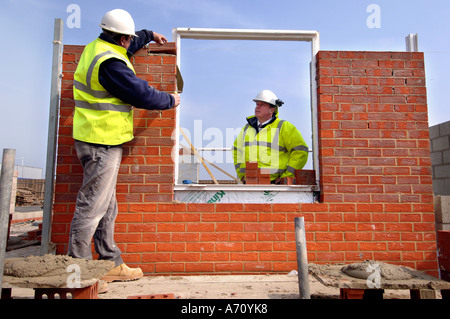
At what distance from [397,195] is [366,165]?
1.48ft

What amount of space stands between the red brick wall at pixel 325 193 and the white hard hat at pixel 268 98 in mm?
1304

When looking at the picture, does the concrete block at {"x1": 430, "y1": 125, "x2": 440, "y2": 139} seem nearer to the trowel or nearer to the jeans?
the trowel

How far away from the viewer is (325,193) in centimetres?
358

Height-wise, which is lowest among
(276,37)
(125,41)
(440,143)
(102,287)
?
(102,287)

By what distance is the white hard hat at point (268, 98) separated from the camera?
496 centimetres

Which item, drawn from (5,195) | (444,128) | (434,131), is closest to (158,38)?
(5,195)

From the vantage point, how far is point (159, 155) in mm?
3508

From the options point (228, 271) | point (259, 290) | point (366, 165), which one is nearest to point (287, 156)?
point (366, 165)

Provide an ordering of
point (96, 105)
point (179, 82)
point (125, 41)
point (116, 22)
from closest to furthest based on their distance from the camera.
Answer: point (96, 105), point (116, 22), point (125, 41), point (179, 82)

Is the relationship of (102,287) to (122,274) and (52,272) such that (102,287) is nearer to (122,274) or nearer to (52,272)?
(122,274)

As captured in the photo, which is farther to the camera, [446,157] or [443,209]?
[446,157]

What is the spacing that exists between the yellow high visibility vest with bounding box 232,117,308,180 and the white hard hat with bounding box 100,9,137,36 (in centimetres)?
230

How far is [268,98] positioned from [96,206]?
303cm

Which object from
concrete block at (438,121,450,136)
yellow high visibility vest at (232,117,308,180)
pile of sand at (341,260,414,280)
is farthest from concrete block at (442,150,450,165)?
pile of sand at (341,260,414,280)
